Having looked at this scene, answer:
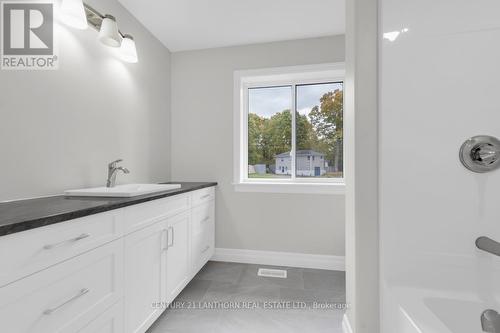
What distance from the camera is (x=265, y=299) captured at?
1868 millimetres

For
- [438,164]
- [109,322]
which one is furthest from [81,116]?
[438,164]

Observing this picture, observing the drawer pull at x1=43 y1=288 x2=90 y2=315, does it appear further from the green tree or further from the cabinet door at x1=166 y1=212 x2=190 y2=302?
the green tree

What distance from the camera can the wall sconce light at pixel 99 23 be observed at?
137 centimetres

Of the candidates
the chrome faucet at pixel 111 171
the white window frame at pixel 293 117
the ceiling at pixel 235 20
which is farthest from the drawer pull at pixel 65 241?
the ceiling at pixel 235 20

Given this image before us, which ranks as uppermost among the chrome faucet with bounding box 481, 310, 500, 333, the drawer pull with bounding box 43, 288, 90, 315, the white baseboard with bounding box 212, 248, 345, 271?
the drawer pull with bounding box 43, 288, 90, 315

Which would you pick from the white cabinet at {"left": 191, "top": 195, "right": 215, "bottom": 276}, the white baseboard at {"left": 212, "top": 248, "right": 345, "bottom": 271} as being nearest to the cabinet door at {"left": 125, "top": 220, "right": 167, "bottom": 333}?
the white cabinet at {"left": 191, "top": 195, "right": 215, "bottom": 276}

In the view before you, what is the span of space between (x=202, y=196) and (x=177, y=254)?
0.65 meters

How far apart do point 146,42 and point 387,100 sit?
2.31 meters

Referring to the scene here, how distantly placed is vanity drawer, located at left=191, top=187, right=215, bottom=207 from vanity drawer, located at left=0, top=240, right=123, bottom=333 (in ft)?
3.04

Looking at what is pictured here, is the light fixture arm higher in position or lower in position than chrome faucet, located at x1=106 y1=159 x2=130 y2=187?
higher

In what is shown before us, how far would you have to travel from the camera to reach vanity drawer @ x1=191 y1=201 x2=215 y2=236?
209cm

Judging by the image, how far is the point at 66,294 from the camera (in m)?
0.89

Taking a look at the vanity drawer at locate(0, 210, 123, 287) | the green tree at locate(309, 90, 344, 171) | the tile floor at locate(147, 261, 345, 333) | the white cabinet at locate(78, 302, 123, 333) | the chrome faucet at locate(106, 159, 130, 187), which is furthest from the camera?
the green tree at locate(309, 90, 344, 171)

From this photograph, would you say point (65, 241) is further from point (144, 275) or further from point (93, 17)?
point (93, 17)
